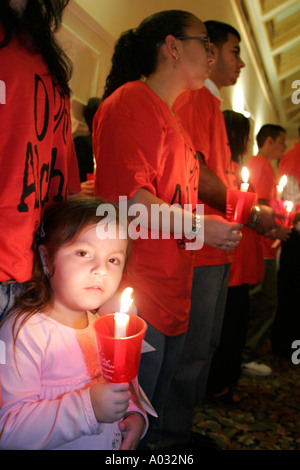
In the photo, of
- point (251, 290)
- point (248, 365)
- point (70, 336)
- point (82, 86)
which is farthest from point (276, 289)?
point (70, 336)

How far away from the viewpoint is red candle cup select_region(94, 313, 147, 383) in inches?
20.8

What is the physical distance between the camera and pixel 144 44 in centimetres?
119

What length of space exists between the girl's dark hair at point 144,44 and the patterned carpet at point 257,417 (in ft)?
5.51

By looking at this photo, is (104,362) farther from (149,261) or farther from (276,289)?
(276,289)

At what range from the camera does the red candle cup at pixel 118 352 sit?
53 cm

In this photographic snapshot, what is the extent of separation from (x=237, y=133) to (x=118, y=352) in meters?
1.70

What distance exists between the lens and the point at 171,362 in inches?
44.6

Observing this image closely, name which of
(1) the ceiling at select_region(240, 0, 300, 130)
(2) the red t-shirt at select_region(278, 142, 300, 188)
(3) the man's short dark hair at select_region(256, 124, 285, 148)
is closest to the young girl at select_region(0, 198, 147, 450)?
(2) the red t-shirt at select_region(278, 142, 300, 188)

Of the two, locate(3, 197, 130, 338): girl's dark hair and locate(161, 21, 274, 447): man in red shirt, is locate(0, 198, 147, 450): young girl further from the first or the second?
locate(161, 21, 274, 447): man in red shirt

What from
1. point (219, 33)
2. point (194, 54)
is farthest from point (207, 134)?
point (219, 33)

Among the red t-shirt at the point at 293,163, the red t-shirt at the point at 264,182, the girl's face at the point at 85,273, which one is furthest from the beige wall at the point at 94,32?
the red t-shirt at the point at 293,163

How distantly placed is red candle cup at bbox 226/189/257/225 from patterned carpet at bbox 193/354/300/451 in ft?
3.96

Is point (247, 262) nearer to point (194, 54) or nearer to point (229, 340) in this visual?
point (229, 340)
